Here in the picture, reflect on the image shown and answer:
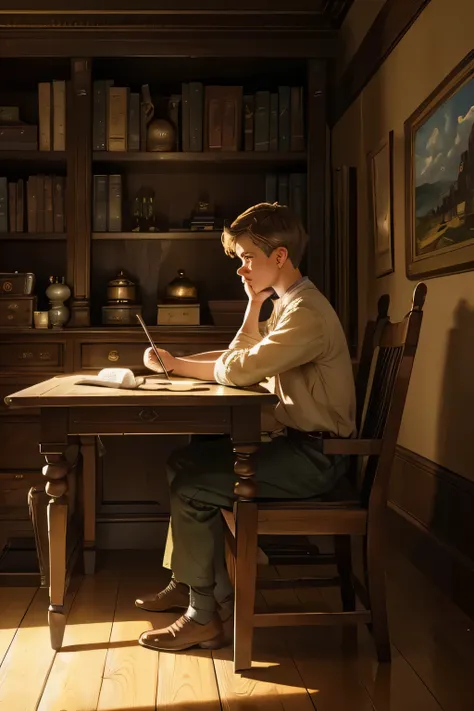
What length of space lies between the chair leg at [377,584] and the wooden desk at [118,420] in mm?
341

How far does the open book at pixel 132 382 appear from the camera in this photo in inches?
87.6

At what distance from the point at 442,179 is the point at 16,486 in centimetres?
221

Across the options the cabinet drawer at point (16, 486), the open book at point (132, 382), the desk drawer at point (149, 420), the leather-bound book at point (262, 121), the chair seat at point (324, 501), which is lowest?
the cabinet drawer at point (16, 486)

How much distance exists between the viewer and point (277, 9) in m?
3.88

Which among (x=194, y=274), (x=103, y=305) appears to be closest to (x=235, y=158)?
(x=194, y=274)

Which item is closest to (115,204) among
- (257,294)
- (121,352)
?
(121,352)

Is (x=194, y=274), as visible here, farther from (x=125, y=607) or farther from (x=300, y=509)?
(x=300, y=509)

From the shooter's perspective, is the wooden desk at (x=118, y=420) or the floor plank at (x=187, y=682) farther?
the wooden desk at (x=118, y=420)

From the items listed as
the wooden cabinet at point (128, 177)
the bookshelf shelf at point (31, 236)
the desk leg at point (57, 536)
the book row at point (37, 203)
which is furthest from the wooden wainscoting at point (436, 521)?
the book row at point (37, 203)

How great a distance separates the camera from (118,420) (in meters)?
2.15

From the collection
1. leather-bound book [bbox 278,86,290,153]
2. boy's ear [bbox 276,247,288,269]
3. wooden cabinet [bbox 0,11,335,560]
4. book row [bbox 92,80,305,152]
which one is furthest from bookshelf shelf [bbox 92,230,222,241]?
boy's ear [bbox 276,247,288,269]

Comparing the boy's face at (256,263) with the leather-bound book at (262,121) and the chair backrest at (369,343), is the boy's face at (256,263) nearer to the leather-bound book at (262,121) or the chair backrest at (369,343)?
the chair backrest at (369,343)

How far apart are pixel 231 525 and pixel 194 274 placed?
2.25 meters

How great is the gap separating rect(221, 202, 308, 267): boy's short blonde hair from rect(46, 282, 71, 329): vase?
1.50m
